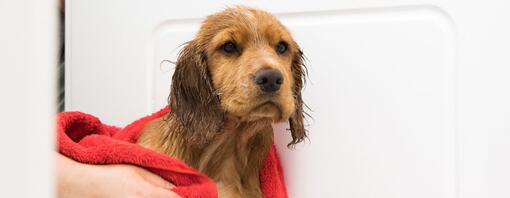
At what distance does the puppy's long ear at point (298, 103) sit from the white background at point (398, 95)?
1.8 inches

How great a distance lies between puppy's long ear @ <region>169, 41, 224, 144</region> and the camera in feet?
4.16

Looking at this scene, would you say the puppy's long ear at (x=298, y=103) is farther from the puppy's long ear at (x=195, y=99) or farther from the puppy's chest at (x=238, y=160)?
the puppy's long ear at (x=195, y=99)

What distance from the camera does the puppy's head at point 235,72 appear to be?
3.94 feet

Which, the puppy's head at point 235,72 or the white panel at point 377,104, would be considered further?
the white panel at point 377,104

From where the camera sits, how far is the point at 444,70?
1.31m

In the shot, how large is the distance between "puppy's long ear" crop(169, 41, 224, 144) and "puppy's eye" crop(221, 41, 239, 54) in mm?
56
